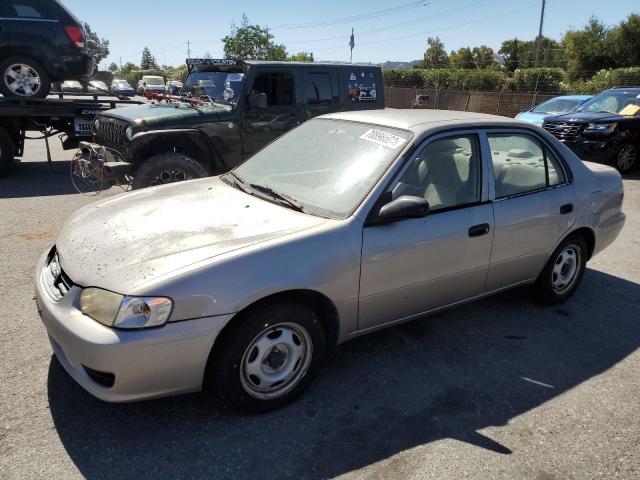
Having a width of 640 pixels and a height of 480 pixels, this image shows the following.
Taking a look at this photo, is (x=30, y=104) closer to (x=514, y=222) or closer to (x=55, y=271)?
(x=55, y=271)

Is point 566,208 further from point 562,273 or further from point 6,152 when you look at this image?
point 6,152

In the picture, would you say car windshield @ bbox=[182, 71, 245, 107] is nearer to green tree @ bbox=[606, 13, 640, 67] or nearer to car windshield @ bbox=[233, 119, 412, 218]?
car windshield @ bbox=[233, 119, 412, 218]

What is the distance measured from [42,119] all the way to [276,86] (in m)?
4.81

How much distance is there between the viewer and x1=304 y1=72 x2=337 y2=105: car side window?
755 cm

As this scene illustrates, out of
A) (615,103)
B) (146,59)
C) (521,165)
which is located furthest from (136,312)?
(146,59)

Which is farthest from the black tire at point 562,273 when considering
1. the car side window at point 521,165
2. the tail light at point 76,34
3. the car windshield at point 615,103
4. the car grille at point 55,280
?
the car windshield at point 615,103

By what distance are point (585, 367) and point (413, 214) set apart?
1717 mm

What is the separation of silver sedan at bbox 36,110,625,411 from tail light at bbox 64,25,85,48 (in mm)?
6803

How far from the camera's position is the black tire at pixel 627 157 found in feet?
36.7

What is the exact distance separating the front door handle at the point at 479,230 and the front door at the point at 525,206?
12 cm

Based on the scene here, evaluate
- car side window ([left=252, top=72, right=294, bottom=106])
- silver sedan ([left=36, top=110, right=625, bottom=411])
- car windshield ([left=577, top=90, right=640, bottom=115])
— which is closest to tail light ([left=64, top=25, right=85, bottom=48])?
car side window ([left=252, top=72, right=294, bottom=106])

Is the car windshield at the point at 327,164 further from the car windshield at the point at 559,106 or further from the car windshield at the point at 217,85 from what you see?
the car windshield at the point at 559,106

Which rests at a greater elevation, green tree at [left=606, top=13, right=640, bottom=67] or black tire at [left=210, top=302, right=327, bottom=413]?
green tree at [left=606, top=13, right=640, bottom=67]

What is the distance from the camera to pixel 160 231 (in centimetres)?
297
